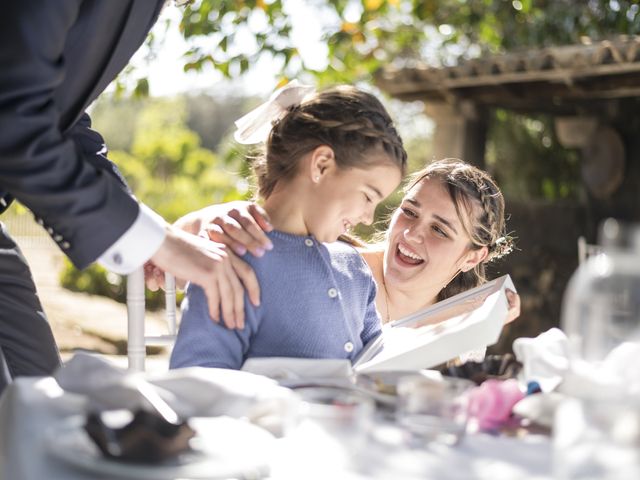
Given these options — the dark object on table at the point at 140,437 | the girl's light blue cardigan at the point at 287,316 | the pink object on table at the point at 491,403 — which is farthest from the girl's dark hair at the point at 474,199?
the dark object on table at the point at 140,437

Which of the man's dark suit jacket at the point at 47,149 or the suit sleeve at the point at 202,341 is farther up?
the man's dark suit jacket at the point at 47,149

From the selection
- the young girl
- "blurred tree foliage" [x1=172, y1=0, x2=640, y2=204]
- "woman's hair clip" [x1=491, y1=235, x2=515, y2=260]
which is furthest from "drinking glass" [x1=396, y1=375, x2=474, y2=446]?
"blurred tree foliage" [x1=172, y1=0, x2=640, y2=204]

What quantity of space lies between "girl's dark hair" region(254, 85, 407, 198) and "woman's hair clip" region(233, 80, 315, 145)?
0.03 m

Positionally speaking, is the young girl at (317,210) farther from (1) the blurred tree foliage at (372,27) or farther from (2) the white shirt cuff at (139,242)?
(1) the blurred tree foliage at (372,27)

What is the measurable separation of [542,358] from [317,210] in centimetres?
63

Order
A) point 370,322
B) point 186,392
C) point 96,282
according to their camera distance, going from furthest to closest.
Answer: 1. point 96,282
2. point 370,322
3. point 186,392

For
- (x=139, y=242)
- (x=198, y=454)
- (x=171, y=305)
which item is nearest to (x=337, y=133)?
(x=139, y=242)

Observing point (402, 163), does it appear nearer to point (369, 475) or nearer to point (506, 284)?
point (506, 284)

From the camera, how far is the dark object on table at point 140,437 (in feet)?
3.50

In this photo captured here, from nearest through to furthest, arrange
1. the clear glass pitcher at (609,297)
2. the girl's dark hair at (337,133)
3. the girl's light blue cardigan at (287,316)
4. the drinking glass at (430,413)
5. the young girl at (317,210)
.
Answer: the clear glass pitcher at (609,297) → the drinking glass at (430,413) → the girl's light blue cardigan at (287,316) → the young girl at (317,210) → the girl's dark hair at (337,133)

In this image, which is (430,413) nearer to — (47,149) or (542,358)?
(542,358)

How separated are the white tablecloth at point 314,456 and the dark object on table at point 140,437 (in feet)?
Result: 0.14

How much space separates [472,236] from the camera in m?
2.94

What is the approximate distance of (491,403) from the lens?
138 centimetres
